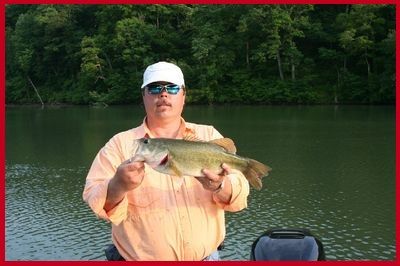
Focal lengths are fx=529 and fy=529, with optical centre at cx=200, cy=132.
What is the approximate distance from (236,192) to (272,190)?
12.1 meters

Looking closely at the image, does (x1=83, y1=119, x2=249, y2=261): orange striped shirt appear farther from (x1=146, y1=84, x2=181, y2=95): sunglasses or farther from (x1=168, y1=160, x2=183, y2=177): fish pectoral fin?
(x1=146, y1=84, x2=181, y2=95): sunglasses

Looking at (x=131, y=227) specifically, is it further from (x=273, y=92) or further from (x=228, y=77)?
(x=228, y=77)

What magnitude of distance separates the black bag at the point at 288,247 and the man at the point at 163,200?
5.37ft

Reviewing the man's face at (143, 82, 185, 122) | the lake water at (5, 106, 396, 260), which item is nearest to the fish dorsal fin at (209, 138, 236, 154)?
the man's face at (143, 82, 185, 122)

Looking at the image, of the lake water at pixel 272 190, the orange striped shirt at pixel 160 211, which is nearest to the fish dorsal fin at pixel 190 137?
the orange striped shirt at pixel 160 211

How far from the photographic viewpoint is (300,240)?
4871 millimetres

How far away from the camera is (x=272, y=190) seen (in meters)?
15.2

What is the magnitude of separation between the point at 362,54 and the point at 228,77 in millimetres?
12474

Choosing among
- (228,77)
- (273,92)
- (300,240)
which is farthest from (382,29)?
(300,240)

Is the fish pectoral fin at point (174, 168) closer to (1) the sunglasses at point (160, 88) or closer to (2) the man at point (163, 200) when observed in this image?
(2) the man at point (163, 200)

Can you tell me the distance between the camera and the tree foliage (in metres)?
45.1

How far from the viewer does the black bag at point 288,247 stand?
4.78 meters

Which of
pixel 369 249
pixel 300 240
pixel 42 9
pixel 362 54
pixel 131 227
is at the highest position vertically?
pixel 42 9

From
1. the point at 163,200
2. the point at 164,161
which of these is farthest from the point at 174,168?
the point at 163,200
